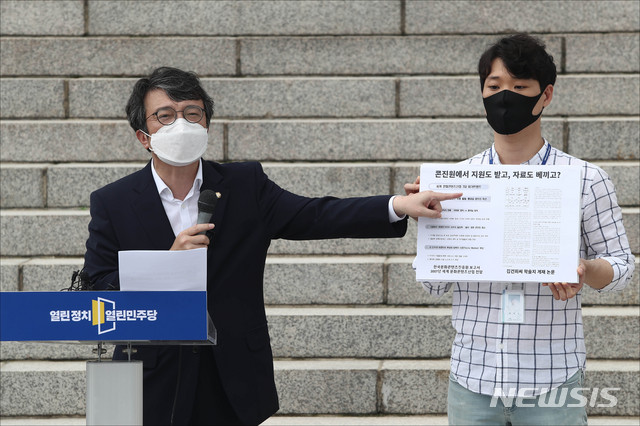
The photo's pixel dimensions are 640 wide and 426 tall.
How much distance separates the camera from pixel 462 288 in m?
3.24

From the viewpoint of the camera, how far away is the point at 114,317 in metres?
2.61

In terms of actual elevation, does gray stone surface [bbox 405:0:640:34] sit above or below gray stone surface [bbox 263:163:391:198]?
above

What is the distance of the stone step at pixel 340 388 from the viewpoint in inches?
219

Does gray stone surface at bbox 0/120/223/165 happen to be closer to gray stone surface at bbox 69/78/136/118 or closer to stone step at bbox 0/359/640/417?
gray stone surface at bbox 69/78/136/118

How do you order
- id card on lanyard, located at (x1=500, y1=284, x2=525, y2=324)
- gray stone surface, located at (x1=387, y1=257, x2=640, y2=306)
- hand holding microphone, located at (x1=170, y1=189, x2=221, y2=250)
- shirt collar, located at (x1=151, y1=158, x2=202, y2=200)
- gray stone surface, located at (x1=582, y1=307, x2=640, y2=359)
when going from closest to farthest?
hand holding microphone, located at (x1=170, y1=189, x2=221, y2=250)
id card on lanyard, located at (x1=500, y1=284, x2=525, y2=324)
shirt collar, located at (x1=151, y1=158, x2=202, y2=200)
gray stone surface, located at (x1=582, y1=307, x2=640, y2=359)
gray stone surface, located at (x1=387, y1=257, x2=640, y2=306)

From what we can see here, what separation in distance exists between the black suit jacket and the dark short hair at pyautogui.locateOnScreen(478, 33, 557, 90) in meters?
0.69

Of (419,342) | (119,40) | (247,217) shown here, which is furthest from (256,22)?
(247,217)

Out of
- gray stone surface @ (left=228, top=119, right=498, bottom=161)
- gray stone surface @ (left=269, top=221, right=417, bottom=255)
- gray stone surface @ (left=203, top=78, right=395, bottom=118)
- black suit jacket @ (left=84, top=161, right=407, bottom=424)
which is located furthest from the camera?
gray stone surface @ (left=203, top=78, right=395, bottom=118)

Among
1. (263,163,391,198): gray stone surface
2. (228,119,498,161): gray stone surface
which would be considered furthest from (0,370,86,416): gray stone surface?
(228,119,498,161): gray stone surface

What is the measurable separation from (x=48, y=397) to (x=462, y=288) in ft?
11.0

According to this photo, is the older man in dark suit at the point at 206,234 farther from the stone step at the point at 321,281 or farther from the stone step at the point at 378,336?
the stone step at the point at 321,281

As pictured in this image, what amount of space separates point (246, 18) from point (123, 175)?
201cm

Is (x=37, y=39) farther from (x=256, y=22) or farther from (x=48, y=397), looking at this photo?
(x=48, y=397)

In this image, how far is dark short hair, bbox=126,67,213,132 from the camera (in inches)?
132
